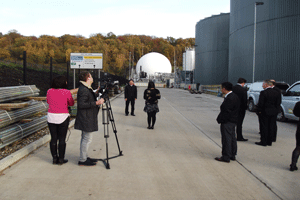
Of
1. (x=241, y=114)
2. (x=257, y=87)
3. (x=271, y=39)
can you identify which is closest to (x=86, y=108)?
(x=241, y=114)

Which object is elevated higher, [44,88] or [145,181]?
[44,88]

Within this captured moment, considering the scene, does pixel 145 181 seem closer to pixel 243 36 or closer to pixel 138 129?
pixel 138 129

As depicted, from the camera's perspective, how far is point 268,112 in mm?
6879

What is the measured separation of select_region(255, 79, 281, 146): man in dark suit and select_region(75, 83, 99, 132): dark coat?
178 inches

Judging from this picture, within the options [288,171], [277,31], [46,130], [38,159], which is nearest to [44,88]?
[46,130]

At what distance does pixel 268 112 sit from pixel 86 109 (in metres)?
4.75

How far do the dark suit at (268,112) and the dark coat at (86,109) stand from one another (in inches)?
178

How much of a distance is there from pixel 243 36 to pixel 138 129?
3194cm

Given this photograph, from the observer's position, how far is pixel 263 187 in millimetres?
4160

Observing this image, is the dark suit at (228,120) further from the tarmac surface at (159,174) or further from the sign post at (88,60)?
the sign post at (88,60)

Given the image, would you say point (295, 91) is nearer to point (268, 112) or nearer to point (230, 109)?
point (268, 112)

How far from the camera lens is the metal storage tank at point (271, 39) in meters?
29.2

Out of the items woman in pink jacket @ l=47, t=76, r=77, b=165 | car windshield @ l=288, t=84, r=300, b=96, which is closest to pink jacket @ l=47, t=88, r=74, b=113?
woman in pink jacket @ l=47, t=76, r=77, b=165

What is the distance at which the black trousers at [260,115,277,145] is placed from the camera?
22.5 feet
